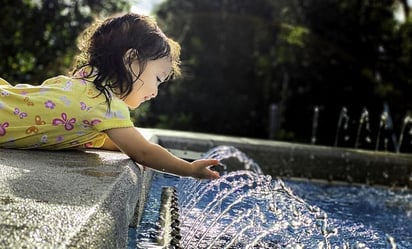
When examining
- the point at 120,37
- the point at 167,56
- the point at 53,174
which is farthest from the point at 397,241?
the point at 53,174

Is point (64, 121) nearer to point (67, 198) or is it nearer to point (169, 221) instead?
point (169, 221)

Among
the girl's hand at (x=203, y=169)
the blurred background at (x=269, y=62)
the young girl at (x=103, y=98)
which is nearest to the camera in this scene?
the girl's hand at (x=203, y=169)

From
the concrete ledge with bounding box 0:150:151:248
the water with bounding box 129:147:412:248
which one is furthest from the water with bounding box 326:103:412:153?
the concrete ledge with bounding box 0:150:151:248

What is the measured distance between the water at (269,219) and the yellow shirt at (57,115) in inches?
16.7

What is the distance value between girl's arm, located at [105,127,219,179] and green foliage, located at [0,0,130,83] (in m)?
8.13

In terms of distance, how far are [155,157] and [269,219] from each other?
2.34 feet

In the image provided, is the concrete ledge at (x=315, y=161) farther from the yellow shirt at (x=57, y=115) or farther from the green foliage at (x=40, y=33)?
the green foliage at (x=40, y=33)

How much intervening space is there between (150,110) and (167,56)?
1087cm

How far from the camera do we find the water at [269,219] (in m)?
2.20

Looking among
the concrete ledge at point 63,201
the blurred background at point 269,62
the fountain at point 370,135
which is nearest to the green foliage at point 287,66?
the blurred background at point 269,62

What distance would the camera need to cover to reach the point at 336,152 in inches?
196

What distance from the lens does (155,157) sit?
2.01 meters

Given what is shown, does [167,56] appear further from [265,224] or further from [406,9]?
[406,9]

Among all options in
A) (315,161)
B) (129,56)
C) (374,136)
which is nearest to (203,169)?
(129,56)
